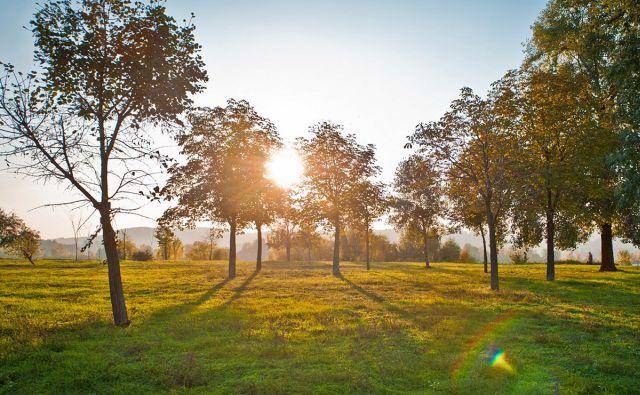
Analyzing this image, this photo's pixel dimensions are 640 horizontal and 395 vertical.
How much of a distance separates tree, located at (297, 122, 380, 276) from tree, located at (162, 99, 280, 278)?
7.56m

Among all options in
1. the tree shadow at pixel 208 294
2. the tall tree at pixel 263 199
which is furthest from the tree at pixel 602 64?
the tall tree at pixel 263 199

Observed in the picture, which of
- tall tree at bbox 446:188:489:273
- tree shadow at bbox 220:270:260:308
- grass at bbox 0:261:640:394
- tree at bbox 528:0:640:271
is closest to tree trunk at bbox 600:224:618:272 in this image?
tree at bbox 528:0:640:271

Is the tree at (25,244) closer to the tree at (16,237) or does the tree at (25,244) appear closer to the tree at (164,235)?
the tree at (16,237)

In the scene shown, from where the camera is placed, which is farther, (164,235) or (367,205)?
(164,235)

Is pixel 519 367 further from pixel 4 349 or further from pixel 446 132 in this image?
pixel 446 132

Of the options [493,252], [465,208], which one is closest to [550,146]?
[465,208]

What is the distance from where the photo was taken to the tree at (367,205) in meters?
44.0

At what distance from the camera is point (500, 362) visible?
37.2ft

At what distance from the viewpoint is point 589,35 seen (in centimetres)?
2073

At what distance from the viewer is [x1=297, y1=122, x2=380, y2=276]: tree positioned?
4375cm

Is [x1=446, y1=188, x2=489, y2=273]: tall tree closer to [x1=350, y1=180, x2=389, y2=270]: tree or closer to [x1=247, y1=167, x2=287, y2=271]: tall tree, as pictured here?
[x1=350, y1=180, x2=389, y2=270]: tree

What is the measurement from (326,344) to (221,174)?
2582cm

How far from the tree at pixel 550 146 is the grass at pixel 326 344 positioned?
817 cm

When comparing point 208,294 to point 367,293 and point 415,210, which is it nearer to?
point 367,293
